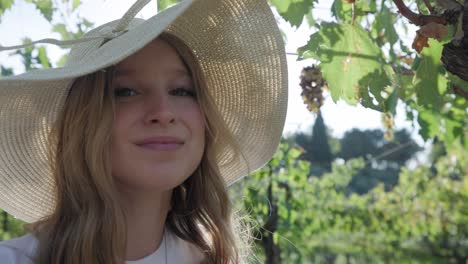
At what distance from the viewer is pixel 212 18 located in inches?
70.9

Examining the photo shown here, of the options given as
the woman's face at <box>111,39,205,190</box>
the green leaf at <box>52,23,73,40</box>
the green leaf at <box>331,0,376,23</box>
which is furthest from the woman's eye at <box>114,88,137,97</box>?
the green leaf at <box>52,23,73,40</box>

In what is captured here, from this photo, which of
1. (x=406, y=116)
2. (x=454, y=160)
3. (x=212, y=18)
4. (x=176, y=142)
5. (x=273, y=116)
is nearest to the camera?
(x=176, y=142)

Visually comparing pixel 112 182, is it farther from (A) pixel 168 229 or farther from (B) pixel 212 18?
(B) pixel 212 18

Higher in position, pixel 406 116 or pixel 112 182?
pixel 406 116

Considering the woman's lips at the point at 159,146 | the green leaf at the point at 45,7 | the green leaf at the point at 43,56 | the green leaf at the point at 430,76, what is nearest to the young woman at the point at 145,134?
the woman's lips at the point at 159,146

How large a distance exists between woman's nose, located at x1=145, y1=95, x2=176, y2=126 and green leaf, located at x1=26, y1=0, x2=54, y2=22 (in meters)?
1.18

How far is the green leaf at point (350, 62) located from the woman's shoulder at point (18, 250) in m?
0.77

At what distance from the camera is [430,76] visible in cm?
164

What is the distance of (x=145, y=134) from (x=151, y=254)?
0.32 metres

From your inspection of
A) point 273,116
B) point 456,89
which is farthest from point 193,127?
point 456,89

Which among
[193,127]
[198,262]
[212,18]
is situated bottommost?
[198,262]

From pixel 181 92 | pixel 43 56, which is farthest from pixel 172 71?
pixel 43 56

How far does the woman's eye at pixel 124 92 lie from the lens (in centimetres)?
166

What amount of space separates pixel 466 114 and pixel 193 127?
6.21 feet
